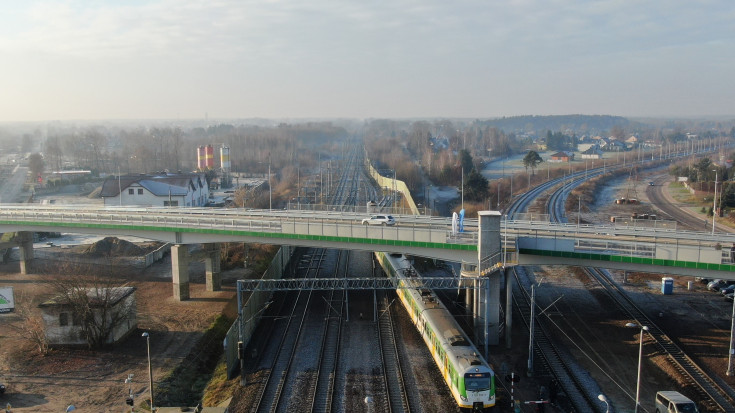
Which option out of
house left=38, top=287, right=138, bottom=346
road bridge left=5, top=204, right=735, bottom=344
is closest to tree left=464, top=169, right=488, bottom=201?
road bridge left=5, top=204, right=735, bottom=344

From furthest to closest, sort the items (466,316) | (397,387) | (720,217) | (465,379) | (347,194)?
(347,194), (720,217), (466,316), (397,387), (465,379)

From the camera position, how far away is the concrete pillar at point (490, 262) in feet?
99.0

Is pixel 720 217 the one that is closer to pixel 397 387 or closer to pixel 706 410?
pixel 706 410

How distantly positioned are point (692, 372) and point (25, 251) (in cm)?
4736

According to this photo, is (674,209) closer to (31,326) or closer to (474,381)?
(474,381)

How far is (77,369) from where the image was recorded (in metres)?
28.8

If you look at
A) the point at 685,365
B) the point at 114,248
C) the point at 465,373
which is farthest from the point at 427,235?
the point at 114,248

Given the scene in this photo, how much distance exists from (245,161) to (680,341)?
4388 inches

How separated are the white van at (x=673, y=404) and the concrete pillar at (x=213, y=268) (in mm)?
28676

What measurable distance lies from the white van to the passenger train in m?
6.35

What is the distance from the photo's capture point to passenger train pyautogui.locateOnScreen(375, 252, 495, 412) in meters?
23.2

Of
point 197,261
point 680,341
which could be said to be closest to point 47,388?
point 197,261

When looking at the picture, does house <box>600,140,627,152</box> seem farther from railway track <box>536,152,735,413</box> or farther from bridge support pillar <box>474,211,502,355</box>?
bridge support pillar <box>474,211,502,355</box>

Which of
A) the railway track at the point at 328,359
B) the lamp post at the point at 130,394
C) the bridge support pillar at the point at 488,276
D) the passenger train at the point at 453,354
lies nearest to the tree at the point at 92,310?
the lamp post at the point at 130,394
